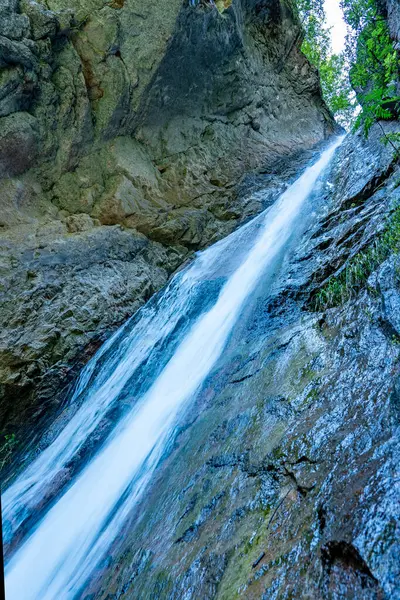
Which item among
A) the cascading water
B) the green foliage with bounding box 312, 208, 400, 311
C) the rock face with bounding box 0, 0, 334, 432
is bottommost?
the green foliage with bounding box 312, 208, 400, 311

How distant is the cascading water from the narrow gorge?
4 cm

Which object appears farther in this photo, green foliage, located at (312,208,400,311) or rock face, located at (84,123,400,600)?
green foliage, located at (312,208,400,311)

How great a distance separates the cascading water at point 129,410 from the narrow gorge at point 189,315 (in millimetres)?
37

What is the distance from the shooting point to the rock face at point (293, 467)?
7.91 feet

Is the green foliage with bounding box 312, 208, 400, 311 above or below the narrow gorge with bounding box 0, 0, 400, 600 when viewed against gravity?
below

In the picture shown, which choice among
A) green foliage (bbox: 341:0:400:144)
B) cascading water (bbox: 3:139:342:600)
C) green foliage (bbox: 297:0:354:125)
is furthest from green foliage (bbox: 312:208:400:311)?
green foliage (bbox: 297:0:354:125)

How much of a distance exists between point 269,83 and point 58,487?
14.7 meters

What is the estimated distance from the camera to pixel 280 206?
35.9ft

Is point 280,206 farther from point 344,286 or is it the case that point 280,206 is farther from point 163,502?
point 163,502

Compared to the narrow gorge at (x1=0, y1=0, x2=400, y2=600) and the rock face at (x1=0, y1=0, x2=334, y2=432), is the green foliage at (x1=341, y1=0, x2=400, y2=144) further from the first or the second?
the rock face at (x1=0, y1=0, x2=334, y2=432)

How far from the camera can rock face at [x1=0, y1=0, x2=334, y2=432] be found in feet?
26.8

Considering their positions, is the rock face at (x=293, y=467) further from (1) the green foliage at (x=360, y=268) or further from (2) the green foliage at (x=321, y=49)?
(2) the green foliage at (x=321, y=49)

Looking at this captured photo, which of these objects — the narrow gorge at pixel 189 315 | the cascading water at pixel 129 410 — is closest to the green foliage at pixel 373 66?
the narrow gorge at pixel 189 315

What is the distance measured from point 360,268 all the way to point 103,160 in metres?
7.90
